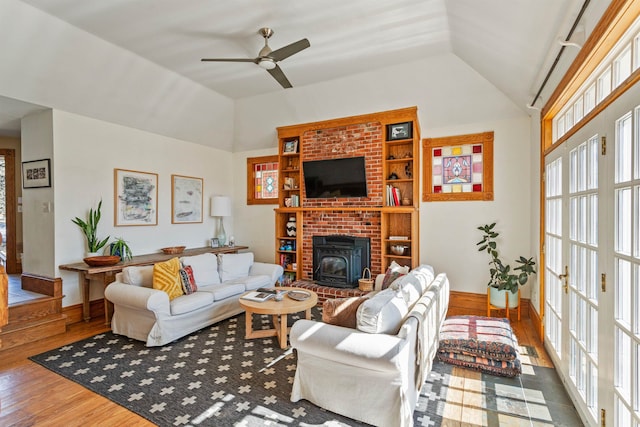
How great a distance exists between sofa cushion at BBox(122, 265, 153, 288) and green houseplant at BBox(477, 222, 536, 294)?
434 cm

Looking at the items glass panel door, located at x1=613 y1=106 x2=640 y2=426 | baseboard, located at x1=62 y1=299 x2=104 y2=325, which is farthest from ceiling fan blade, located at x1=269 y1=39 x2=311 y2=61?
baseboard, located at x1=62 y1=299 x2=104 y2=325

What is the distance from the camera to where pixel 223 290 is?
13.6ft

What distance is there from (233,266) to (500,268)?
3.77m

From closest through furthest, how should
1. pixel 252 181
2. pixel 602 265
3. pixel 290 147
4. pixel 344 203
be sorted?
pixel 602 265
pixel 344 203
pixel 290 147
pixel 252 181

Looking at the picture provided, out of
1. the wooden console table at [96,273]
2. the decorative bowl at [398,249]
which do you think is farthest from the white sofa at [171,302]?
the decorative bowl at [398,249]

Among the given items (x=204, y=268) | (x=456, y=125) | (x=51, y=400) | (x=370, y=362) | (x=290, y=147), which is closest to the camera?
(x=370, y=362)

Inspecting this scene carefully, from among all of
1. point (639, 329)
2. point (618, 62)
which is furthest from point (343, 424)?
point (618, 62)

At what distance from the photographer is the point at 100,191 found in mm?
4566

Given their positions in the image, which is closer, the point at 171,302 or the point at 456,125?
the point at 171,302

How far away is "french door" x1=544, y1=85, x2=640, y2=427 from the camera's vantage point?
58.8 inches

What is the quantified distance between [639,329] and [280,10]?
3556 mm

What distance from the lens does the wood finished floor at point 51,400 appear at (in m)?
2.22

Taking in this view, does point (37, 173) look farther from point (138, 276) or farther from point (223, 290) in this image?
point (223, 290)

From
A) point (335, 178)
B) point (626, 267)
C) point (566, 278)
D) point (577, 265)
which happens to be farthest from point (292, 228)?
point (626, 267)
